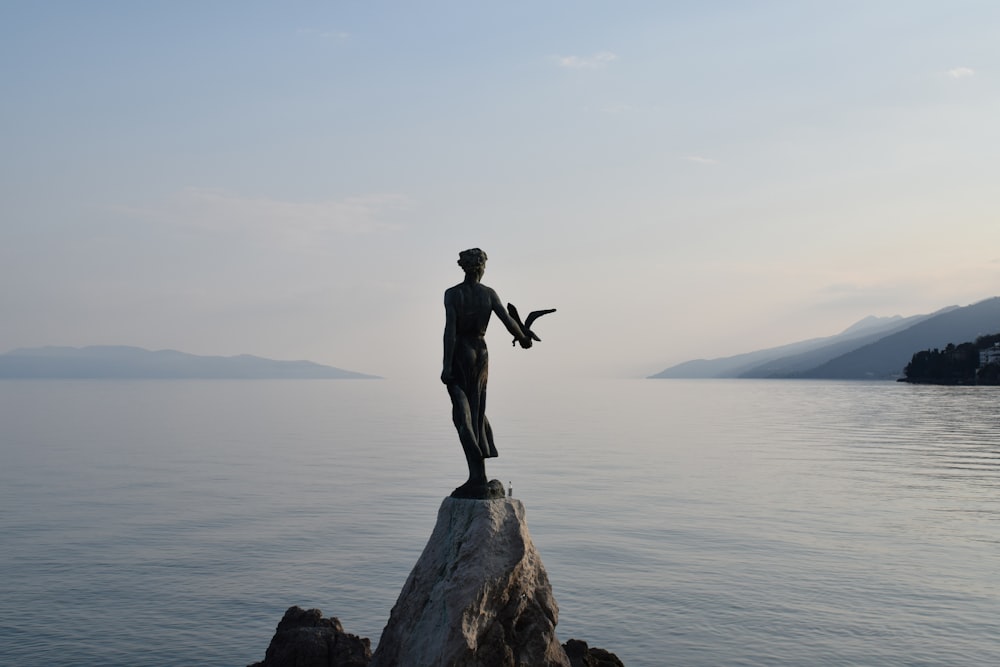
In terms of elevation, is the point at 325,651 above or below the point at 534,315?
below

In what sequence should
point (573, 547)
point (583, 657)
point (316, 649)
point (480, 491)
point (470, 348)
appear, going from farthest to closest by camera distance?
point (573, 547) → point (583, 657) → point (316, 649) → point (470, 348) → point (480, 491)

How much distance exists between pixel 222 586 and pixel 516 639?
35.4 ft

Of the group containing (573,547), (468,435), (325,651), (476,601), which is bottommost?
(573,547)

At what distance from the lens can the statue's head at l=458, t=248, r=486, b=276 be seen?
12547 millimetres

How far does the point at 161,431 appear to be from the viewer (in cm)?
7006

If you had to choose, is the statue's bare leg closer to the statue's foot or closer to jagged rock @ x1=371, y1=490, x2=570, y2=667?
the statue's foot

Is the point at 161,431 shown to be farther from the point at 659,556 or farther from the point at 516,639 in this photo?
the point at 516,639

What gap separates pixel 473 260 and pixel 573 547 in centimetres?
1358

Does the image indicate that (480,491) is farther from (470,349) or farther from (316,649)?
(316,649)

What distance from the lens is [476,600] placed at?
11484 mm

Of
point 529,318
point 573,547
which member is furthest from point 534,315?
point 573,547

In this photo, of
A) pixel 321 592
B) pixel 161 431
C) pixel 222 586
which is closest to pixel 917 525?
pixel 321 592

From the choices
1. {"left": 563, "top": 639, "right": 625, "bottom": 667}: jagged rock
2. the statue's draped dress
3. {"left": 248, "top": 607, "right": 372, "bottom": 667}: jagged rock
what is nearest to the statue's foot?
the statue's draped dress

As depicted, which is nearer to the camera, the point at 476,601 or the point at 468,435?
the point at 476,601
